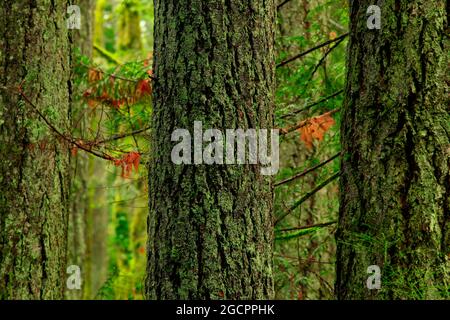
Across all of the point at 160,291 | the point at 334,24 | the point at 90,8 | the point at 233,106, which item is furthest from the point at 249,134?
the point at 90,8

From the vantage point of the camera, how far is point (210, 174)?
13.1ft

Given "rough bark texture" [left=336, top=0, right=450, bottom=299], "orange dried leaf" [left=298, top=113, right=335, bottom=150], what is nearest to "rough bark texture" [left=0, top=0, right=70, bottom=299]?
"orange dried leaf" [left=298, top=113, right=335, bottom=150]

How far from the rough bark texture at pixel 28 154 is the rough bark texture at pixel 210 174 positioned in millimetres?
1868

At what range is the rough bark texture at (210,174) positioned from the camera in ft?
13.0

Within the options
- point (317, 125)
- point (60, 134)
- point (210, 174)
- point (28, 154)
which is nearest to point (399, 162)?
point (210, 174)

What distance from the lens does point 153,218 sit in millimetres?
4133

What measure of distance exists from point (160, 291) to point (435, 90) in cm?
181

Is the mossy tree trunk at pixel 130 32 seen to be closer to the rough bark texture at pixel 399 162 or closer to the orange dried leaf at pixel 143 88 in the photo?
the orange dried leaf at pixel 143 88

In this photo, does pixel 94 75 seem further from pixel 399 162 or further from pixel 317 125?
pixel 399 162

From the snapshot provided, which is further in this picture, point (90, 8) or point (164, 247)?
point (90, 8)

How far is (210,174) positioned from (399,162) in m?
1.04

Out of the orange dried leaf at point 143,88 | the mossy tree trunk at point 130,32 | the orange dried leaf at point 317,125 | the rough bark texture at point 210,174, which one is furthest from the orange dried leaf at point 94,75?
the mossy tree trunk at point 130,32
